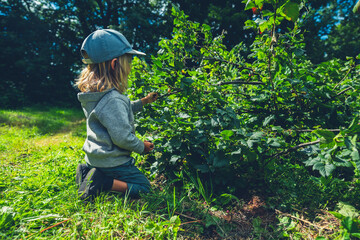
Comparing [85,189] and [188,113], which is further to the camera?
[188,113]

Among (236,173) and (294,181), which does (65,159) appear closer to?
(236,173)

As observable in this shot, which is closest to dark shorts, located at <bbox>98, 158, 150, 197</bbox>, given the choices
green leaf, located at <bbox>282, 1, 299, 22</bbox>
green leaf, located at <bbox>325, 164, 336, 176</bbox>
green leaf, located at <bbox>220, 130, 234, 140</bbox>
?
green leaf, located at <bbox>220, 130, 234, 140</bbox>

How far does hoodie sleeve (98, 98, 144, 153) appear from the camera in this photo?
1.72m

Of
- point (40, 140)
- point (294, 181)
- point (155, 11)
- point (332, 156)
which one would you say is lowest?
point (40, 140)

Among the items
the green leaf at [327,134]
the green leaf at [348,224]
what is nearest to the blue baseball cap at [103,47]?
the green leaf at [327,134]

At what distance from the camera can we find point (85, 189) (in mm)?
1747

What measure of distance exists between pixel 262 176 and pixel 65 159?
2.15 metres

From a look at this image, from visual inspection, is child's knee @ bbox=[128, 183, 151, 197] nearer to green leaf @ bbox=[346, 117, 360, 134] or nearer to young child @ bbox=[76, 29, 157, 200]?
young child @ bbox=[76, 29, 157, 200]

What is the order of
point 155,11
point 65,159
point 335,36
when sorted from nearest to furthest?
point 65,159, point 155,11, point 335,36

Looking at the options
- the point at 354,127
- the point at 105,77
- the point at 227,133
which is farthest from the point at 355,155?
the point at 105,77

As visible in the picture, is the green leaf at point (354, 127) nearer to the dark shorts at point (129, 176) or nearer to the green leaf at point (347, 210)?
the green leaf at point (347, 210)

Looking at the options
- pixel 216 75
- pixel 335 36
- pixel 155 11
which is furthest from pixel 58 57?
→ pixel 335 36

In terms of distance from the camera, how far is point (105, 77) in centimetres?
183

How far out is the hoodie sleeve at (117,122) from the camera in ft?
5.65
